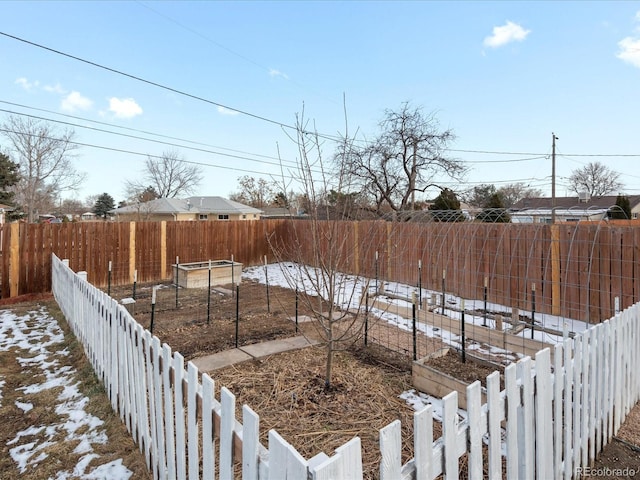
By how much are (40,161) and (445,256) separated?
28.0m

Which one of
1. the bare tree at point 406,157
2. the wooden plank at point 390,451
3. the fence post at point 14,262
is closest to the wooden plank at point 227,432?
the wooden plank at point 390,451

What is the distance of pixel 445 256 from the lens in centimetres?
824

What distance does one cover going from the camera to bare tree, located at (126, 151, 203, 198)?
36844mm

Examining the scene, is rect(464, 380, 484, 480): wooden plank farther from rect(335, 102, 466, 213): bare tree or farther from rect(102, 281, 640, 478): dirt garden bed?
rect(335, 102, 466, 213): bare tree

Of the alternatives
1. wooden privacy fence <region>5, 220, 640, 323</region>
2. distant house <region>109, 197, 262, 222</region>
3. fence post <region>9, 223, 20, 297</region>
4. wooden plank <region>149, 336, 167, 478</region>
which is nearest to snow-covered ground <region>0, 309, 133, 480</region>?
wooden plank <region>149, 336, 167, 478</region>

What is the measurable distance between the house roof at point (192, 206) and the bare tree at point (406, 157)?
1379cm

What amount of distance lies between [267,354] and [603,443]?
319 cm

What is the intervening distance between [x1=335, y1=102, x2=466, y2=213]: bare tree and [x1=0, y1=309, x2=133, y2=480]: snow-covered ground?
14939 millimetres

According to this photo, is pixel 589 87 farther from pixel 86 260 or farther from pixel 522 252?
pixel 86 260

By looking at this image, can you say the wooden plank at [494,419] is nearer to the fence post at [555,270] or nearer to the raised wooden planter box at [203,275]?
the fence post at [555,270]

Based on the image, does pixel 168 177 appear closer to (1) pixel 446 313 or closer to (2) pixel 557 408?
(1) pixel 446 313

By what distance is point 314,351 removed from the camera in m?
4.29

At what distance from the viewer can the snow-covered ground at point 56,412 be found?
7.13 ft

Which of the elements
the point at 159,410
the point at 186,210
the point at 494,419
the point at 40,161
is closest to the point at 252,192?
the point at 186,210
